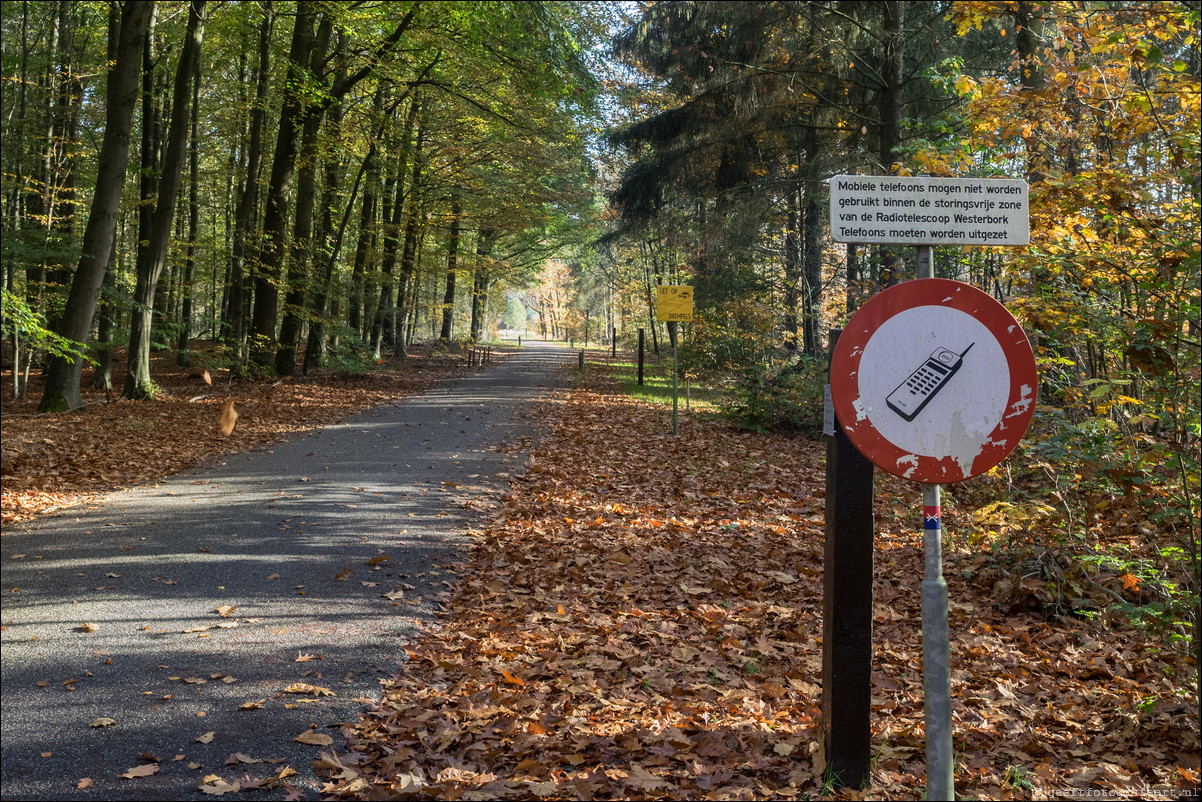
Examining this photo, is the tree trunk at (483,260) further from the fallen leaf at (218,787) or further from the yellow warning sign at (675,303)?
the fallen leaf at (218,787)

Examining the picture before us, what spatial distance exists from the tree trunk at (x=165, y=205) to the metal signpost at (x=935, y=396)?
16185mm

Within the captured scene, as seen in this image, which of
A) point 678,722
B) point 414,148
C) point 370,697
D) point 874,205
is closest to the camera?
point 874,205

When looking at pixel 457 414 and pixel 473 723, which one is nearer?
pixel 473 723

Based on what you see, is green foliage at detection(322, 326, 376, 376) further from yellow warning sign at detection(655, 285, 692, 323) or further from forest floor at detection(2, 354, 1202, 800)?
forest floor at detection(2, 354, 1202, 800)

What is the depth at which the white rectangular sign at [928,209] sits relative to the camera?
293 cm

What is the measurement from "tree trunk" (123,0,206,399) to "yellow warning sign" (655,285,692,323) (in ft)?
32.5

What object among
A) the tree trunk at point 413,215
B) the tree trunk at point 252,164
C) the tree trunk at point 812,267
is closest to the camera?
the tree trunk at point 252,164

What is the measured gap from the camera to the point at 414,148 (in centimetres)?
2339

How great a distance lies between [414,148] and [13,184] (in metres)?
9.85

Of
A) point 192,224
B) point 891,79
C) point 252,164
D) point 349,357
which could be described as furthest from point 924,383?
point 192,224

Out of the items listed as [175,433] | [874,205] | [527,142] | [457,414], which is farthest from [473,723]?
[527,142]

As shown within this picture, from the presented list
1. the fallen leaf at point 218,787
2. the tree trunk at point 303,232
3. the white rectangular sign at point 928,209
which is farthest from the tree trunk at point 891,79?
the tree trunk at point 303,232

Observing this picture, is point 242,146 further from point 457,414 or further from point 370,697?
point 370,697

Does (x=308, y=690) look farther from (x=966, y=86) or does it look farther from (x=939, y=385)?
(x=966, y=86)
